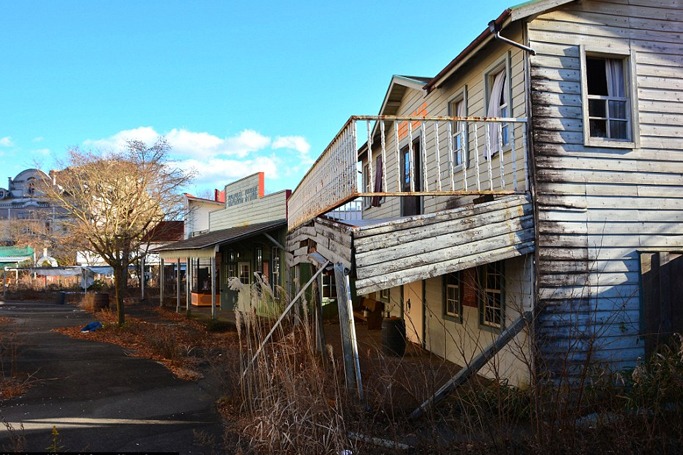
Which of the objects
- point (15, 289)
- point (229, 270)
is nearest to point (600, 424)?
point (229, 270)

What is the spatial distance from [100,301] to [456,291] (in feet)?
54.2

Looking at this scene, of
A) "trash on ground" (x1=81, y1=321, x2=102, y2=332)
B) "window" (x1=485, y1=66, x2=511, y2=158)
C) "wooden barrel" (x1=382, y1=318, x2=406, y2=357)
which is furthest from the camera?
"trash on ground" (x1=81, y1=321, x2=102, y2=332)

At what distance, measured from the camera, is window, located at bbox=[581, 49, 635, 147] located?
7.59 m

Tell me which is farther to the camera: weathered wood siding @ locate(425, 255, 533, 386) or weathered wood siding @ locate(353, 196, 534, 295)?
weathered wood siding @ locate(425, 255, 533, 386)

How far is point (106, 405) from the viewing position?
7605 mm

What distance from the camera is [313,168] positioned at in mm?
10070

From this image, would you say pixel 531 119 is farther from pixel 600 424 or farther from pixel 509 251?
pixel 600 424

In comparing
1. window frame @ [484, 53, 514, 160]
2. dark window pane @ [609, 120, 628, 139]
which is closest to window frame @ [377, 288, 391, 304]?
window frame @ [484, 53, 514, 160]

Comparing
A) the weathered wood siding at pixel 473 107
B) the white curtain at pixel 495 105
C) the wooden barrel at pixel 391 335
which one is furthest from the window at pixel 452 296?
the white curtain at pixel 495 105

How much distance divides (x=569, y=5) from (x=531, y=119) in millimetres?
1850

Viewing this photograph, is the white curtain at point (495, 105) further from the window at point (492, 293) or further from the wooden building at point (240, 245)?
the wooden building at point (240, 245)

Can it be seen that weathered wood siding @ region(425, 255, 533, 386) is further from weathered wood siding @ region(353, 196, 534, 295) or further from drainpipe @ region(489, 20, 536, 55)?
drainpipe @ region(489, 20, 536, 55)

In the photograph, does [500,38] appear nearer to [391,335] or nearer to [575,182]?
[575,182]

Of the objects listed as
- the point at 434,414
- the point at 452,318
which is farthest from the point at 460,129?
the point at 434,414
